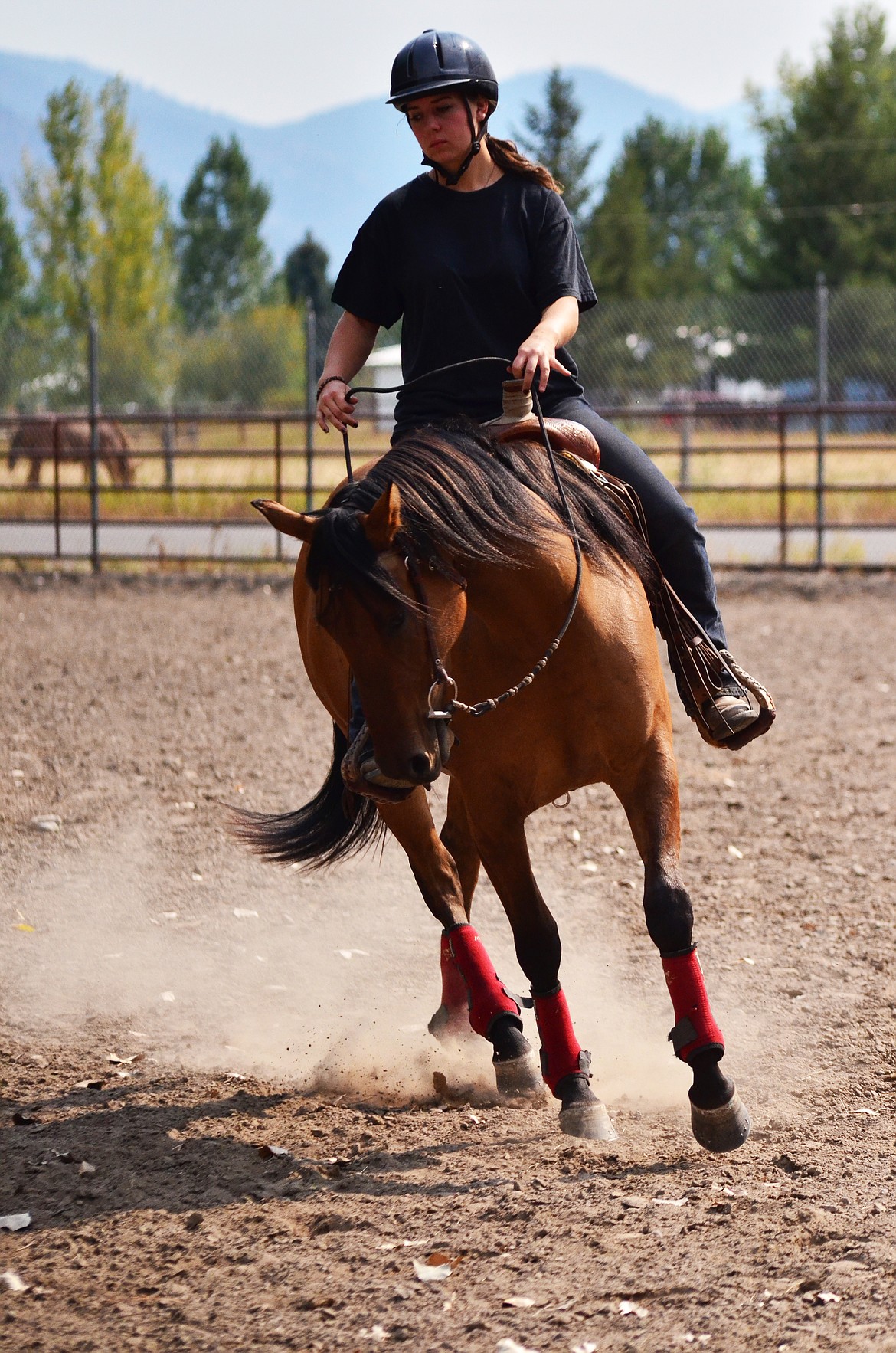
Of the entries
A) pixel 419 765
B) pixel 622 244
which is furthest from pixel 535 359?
pixel 622 244

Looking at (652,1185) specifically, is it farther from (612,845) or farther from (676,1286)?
(612,845)

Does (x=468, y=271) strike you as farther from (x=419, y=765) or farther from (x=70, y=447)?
(x=70, y=447)

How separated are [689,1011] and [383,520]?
56.2 inches

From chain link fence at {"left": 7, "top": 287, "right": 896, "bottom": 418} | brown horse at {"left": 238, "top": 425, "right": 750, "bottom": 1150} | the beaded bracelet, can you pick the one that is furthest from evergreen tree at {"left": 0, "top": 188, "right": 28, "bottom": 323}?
brown horse at {"left": 238, "top": 425, "right": 750, "bottom": 1150}

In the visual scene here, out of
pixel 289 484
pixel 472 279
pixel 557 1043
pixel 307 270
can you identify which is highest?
pixel 307 270

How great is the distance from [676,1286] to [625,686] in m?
1.33

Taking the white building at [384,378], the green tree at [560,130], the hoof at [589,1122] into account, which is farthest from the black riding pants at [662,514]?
the green tree at [560,130]

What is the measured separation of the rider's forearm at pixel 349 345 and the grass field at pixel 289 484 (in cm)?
1042

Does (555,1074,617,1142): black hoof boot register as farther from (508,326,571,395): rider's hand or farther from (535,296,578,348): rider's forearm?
(535,296,578,348): rider's forearm

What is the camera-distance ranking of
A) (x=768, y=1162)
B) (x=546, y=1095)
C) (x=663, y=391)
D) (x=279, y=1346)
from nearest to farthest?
1. (x=279, y=1346)
2. (x=768, y=1162)
3. (x=546, y=1095)
4. (x=663, y=391)

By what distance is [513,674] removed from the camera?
3189mm

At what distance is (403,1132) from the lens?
3.46 m

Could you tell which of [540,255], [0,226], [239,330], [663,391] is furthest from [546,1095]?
[0,226]

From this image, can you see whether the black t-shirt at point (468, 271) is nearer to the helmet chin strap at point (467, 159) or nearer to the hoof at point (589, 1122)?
the helmet chin strap at point (467, 159)
